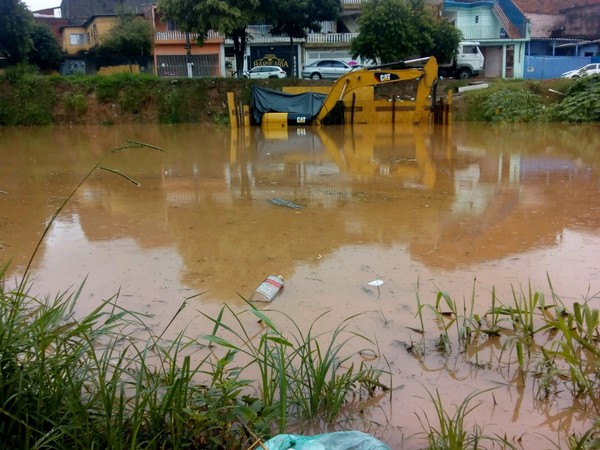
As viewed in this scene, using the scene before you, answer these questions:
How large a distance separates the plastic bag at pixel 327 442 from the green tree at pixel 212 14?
22562mm

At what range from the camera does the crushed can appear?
12.7 feet

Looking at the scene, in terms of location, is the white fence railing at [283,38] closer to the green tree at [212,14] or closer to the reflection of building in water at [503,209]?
the green tree at [212,14]

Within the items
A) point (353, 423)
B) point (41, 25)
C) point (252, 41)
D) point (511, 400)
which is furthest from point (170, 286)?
point (41, 25)

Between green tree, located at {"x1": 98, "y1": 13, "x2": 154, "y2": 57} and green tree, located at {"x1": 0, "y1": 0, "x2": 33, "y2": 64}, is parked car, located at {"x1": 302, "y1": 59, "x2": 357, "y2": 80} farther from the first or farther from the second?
green tree, located at {"x1": 0, "y1": 0, "x2": 33, "y2": 64}

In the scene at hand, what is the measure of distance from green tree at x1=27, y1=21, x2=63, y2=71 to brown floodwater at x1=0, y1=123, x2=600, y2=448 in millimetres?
26708

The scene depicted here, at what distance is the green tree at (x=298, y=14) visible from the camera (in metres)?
25.5

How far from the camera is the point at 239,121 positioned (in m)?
20.0

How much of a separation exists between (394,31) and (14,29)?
14.6 m

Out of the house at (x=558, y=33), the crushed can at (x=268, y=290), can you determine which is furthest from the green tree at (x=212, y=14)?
the crushed can at (x=268, y=290)

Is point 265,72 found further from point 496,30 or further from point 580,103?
point 580,103

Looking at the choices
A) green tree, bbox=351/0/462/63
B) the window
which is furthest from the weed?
the window

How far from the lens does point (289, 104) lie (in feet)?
65.3

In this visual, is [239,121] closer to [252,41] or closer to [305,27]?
[305,27]

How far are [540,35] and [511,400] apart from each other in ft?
124
